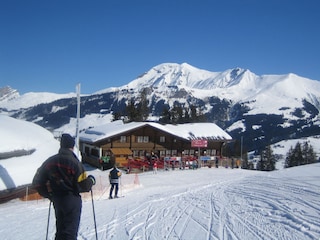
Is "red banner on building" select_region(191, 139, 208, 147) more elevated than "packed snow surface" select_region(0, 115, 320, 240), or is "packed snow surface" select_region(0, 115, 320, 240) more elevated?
"red banner on building" select_region(191, 139, 208, 147)

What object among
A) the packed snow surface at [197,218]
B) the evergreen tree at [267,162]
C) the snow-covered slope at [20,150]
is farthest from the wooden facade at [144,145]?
the evergreen tree at [267,162]

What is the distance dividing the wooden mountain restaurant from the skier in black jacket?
95.7 ft

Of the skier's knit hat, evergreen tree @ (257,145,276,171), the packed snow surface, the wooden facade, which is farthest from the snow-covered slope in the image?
evergreen tree @ (257,145,276,171)

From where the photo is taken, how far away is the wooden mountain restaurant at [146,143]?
37.6 m

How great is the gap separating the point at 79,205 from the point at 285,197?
8.66m

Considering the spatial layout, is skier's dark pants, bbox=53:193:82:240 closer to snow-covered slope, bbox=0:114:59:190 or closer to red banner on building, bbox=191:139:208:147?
snow-covered slope, bbox=0:114:59:190

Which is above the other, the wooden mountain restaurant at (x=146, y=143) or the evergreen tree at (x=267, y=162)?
the wooden mountain restaurant at (x=146, y=143)

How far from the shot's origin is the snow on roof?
3850 cm

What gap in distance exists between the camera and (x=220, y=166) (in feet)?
127

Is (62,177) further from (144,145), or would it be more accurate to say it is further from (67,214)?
(144,145)

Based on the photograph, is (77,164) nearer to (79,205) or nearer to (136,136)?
(79,205)

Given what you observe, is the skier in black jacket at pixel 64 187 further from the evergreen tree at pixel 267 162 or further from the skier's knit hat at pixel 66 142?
the evergreen tree at pixel 267 162

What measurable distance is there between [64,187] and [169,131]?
3654 cm

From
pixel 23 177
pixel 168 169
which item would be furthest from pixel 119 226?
pixel 168 169
